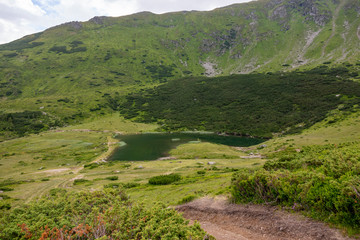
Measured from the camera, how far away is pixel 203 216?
53.1 feet

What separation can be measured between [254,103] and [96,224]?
151 meters

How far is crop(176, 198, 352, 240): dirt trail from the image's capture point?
10.3 metres

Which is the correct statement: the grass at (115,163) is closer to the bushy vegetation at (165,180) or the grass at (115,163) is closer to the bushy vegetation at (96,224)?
the bushy vegetation at (165,180)

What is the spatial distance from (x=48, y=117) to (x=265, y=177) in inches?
6706

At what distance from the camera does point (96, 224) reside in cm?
1070

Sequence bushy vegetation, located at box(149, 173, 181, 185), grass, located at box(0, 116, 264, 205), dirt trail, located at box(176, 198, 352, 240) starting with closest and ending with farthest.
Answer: dirt trail, located at box(176, 198, 352, 240), grass, located at box(0, 116, 264, 205), bushy vegetation, located at box(149, 173, 181, 185)

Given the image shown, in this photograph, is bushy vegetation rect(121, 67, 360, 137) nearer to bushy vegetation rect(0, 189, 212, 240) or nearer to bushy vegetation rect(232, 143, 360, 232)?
bushy vegetation rect(232, 143, 360, 232)

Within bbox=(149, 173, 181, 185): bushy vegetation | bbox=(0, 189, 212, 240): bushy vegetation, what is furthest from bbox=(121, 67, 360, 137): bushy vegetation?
bbox=(0, 189, 212, 240): bushy vegetation

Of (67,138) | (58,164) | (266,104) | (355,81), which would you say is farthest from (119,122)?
(355,81)

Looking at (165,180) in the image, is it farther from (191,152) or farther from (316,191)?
(191,152)

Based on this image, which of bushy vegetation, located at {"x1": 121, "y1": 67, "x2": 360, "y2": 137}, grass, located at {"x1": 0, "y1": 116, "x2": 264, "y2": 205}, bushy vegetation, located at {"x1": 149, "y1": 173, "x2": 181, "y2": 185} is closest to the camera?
grass, located at {"x1": 0, "y1": 116, "x2": 264, "y2": 205}

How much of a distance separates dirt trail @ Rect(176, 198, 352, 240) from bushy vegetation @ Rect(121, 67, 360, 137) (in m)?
98.9

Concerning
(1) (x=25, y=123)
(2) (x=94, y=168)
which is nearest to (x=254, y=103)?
(2) (x=94, y=168)

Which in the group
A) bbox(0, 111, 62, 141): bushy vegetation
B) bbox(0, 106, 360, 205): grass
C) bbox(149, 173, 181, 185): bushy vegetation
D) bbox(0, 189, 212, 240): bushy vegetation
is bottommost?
bbox(0, 106, 360, 205): grass
